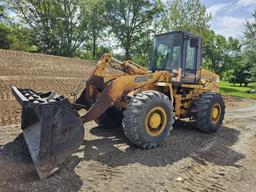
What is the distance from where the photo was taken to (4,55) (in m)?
15.7

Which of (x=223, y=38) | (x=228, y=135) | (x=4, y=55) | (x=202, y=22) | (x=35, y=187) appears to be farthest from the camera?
(x=223, y=38)

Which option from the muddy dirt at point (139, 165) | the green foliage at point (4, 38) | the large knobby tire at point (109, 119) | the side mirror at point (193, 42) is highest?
the green foliage at point (4, 38)

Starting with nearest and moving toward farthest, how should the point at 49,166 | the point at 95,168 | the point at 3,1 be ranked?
the point at 49,166, the point at 95,168, the point at 3,1

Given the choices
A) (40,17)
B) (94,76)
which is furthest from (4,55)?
(40,17)

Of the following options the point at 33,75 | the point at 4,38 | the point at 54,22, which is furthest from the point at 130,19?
the point at 33,75

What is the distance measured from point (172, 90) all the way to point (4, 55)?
12.1 metres

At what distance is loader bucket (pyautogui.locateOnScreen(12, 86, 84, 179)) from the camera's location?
154 inches

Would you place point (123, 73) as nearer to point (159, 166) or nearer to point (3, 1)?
point (159, 166)

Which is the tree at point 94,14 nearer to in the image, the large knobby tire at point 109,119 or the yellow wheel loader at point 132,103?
the yellow wheel loader at point 132,103

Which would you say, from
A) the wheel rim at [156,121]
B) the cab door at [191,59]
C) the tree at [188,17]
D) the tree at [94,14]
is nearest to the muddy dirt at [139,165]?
the wheel rim at [156,121]

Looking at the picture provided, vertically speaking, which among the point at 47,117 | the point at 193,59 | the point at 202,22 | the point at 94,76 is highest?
the point at 202,22

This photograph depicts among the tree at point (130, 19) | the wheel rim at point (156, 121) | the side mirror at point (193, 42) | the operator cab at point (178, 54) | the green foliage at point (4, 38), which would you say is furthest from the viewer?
the tree at point (130, 19)

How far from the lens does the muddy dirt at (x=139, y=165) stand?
3969 millimetres

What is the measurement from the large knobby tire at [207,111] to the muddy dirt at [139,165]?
0.29 meters
